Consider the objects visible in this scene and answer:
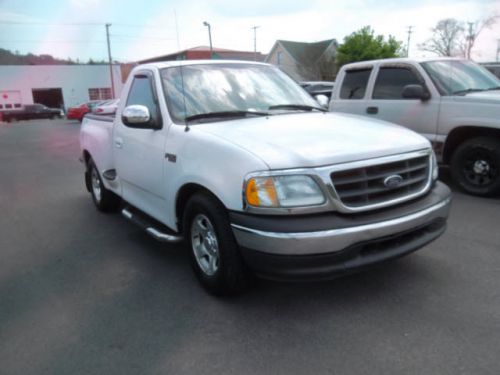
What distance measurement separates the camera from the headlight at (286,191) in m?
2.86

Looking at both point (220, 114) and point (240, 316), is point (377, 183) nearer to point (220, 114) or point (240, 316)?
point (240, 316)

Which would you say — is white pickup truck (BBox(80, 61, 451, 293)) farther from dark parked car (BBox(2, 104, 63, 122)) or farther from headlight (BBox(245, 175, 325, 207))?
dark parked car (BBox(2, 104, 63, 122))

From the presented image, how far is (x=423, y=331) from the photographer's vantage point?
291 cm

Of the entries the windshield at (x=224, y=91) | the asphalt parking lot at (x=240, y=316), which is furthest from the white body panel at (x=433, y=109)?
the windshield at (x=224, y=91)

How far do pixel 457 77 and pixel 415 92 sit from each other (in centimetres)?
83

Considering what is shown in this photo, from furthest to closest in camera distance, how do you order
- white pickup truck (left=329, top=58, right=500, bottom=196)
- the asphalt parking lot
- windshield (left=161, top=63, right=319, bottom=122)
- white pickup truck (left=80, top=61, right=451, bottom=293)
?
white pickup truck (left=329, top=58, right=500, bottom=196) → windshield (left=161, top=63, right=319, bottom=122) → white pickup truck (left=80, top=61, right=451, bottom=293) → the asphalt parking lot

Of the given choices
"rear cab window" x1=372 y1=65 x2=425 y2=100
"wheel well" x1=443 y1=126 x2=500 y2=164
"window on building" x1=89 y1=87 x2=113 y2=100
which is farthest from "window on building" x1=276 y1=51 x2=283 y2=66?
"wheel well" x1=443 y1=126 x2=500 y2=164

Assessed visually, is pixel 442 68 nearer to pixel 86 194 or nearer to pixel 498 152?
pixel 498 152

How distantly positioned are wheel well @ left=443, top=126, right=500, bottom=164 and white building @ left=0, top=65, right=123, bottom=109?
50.7 m

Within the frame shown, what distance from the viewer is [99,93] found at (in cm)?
5319

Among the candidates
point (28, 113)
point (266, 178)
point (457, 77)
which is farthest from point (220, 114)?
point (28, 113)

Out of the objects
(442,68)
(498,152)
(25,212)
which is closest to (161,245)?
(25,212)

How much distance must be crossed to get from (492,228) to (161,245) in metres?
3.62

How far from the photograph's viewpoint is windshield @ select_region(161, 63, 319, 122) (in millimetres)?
3896
